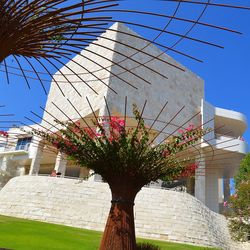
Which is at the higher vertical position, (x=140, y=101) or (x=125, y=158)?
(x=140, y=101)

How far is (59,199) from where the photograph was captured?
65.0 ft

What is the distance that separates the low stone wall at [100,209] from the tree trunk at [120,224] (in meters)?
14.7

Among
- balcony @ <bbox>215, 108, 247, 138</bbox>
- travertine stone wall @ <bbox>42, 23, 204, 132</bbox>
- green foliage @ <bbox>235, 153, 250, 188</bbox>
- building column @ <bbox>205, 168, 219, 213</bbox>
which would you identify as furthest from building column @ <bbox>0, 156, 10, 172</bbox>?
green foliage @ <bbox>235, 153, 250, 188</bbox>

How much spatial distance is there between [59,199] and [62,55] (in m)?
18.3

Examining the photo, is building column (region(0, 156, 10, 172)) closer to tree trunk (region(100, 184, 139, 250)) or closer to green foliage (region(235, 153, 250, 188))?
green foliage (region(235, 153, 250, 188))

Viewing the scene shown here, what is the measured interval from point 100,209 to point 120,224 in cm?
1621

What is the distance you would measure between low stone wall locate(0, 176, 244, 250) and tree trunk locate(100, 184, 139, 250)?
48.4 ft

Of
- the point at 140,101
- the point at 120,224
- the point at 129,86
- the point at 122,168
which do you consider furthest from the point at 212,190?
the point at 120,224

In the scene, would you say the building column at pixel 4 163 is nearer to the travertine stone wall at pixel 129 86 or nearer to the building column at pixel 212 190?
the travertine stone wall at pixel 129 86

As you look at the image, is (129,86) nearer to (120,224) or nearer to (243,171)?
(243,171)

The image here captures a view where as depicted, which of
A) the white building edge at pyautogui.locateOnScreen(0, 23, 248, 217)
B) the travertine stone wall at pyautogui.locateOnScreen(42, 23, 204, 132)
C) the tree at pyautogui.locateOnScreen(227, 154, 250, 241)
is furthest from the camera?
the white building edge at pyautogui.locateOnScreen(0, 23, 248, 217)

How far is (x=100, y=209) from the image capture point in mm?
19391

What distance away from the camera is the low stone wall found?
1844 cm

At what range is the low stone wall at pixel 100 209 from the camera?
18.4 metres
